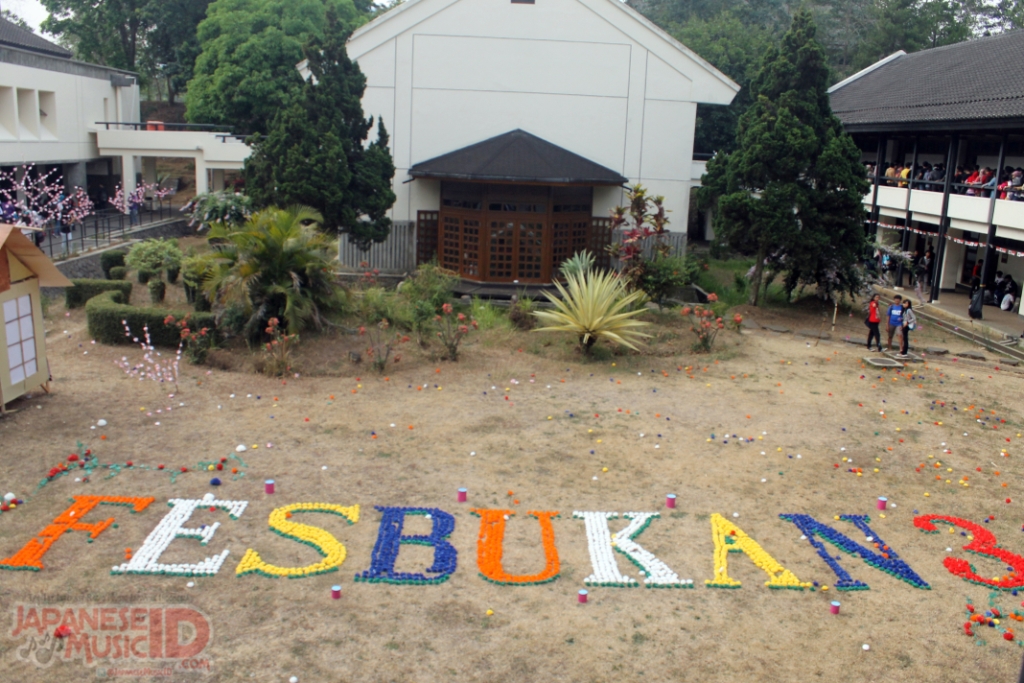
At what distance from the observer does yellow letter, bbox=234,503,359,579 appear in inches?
318

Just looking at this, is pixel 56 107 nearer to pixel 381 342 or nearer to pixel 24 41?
pixel 24 41

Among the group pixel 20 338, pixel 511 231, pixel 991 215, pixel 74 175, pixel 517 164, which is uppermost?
pixel 517 164

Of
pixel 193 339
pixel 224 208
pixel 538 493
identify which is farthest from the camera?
pixel 224 208

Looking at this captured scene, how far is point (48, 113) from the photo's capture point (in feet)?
107

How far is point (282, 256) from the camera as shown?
50.3 ft

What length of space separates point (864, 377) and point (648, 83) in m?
11.4

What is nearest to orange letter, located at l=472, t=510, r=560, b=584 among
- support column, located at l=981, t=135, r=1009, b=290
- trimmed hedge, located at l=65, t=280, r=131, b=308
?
trimmed hedge, located at l=65, t=280, r=131, b=308

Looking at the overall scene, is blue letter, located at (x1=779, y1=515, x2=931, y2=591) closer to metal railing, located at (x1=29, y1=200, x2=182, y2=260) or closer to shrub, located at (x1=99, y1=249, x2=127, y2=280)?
shrub, located at (x1=99, y1=249, x2=127, y2=280)

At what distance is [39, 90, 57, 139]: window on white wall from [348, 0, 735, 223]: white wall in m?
16.2

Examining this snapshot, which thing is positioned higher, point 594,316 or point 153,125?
point 153,125

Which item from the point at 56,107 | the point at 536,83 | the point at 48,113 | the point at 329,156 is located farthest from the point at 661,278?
the point at 48,113

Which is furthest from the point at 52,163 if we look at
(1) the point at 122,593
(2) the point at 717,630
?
(2) the point at 717,630

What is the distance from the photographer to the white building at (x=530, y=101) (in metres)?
23.1

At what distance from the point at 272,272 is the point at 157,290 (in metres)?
3.99
